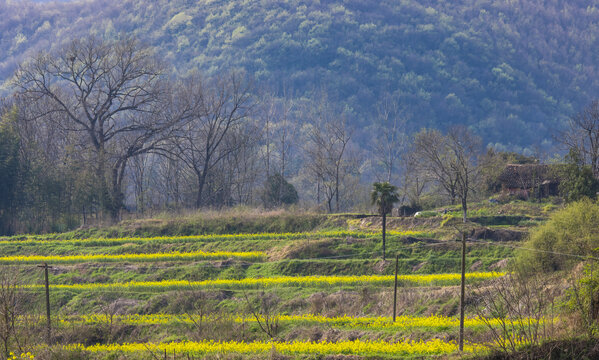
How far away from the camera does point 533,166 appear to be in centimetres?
6294

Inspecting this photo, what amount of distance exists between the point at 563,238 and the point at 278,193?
124 ft

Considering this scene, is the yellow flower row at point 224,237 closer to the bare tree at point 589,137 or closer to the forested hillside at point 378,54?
the bare tree at point 589,137

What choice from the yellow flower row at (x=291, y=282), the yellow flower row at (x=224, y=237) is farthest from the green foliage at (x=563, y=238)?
the yellow flower row at (x=224, y=237)

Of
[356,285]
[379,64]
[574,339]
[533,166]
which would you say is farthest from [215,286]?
[379,64]

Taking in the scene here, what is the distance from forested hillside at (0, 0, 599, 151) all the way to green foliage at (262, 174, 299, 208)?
253ft

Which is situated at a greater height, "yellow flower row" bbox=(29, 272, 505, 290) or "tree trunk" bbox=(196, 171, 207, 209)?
"tree trunk" bbox=(196, 171, 207, 209)

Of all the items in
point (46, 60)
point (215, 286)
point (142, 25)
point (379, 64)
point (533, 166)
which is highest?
point (142, 25)

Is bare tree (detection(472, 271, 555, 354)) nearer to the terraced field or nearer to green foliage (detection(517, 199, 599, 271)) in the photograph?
the terraced field

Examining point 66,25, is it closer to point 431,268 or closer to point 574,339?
point 431,268

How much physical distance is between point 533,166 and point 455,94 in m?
100

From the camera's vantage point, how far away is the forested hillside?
156 metres

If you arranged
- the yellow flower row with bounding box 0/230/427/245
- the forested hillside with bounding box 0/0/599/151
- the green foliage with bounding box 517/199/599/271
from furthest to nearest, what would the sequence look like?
the forested hillside with bounding box 0/0/599/151, the yellow flower row with bounding box 0/230/427/245, the green foliage with bounding box 517/199/599/271

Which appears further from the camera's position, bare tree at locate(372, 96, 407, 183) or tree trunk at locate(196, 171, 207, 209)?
bare tree at locate(372, 96, 407, 183)

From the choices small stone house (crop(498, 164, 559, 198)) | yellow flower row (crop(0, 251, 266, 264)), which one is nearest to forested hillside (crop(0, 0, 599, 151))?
small stone house (crop(498, 164, 559, 198))
